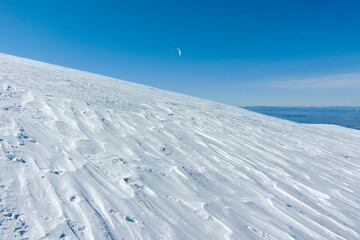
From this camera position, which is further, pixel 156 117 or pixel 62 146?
pixel 156 117

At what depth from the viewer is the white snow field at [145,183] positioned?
2.21 metres

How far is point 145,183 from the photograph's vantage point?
10.0ft

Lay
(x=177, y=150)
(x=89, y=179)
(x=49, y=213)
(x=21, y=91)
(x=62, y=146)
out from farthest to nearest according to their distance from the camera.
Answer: (x=21, y=91) < (x=177, y=150) < (x=62, y=146) < (x=89, y=179) < (x=49, y=213)

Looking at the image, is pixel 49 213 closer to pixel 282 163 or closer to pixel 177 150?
pixel 177 150

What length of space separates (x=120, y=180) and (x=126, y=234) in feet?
3.09

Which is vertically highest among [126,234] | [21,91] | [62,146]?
[21,91]

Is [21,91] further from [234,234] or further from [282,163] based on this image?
[282,163]

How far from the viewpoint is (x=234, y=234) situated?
2426 millimetres

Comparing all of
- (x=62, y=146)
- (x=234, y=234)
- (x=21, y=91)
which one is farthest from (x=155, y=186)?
(x=21, y=91)

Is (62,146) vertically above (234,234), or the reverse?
(62,146)

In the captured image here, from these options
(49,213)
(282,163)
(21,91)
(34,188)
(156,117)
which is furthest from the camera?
(156,117)

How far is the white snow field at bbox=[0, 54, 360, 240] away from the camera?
7.26ft

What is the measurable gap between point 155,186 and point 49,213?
1327mm

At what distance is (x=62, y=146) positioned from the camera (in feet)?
11.4
